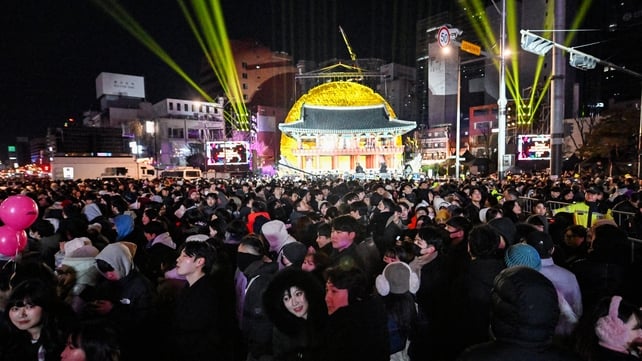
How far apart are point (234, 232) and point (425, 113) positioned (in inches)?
2688

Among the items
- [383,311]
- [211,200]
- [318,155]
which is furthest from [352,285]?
[318,155]

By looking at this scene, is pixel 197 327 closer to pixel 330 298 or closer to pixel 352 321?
pixel 330 298

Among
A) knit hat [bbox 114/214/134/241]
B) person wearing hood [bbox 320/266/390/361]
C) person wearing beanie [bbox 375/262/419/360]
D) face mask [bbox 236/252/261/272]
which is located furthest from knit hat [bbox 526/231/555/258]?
knit hat [bbox 114/214/134/241]

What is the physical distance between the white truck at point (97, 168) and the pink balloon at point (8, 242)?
1231 inches

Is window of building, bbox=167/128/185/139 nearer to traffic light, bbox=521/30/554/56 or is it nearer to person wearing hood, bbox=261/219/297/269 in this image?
traffic light, bbox=521/30/554/56

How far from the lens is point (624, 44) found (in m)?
39.3

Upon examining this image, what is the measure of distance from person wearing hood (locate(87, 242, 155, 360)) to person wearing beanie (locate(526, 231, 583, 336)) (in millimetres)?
3532

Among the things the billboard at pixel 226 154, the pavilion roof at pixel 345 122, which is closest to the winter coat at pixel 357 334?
the billboard at pixel 226 154

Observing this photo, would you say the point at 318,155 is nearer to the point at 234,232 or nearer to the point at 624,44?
the point at 624,44

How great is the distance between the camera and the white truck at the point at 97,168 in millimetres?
34375

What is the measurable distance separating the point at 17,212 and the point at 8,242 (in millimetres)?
836

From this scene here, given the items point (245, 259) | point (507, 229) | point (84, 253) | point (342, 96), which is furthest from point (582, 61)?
point (342, 96)

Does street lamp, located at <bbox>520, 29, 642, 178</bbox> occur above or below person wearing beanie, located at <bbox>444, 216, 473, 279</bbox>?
above

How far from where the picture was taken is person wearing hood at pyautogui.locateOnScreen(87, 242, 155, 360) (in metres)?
3.25
